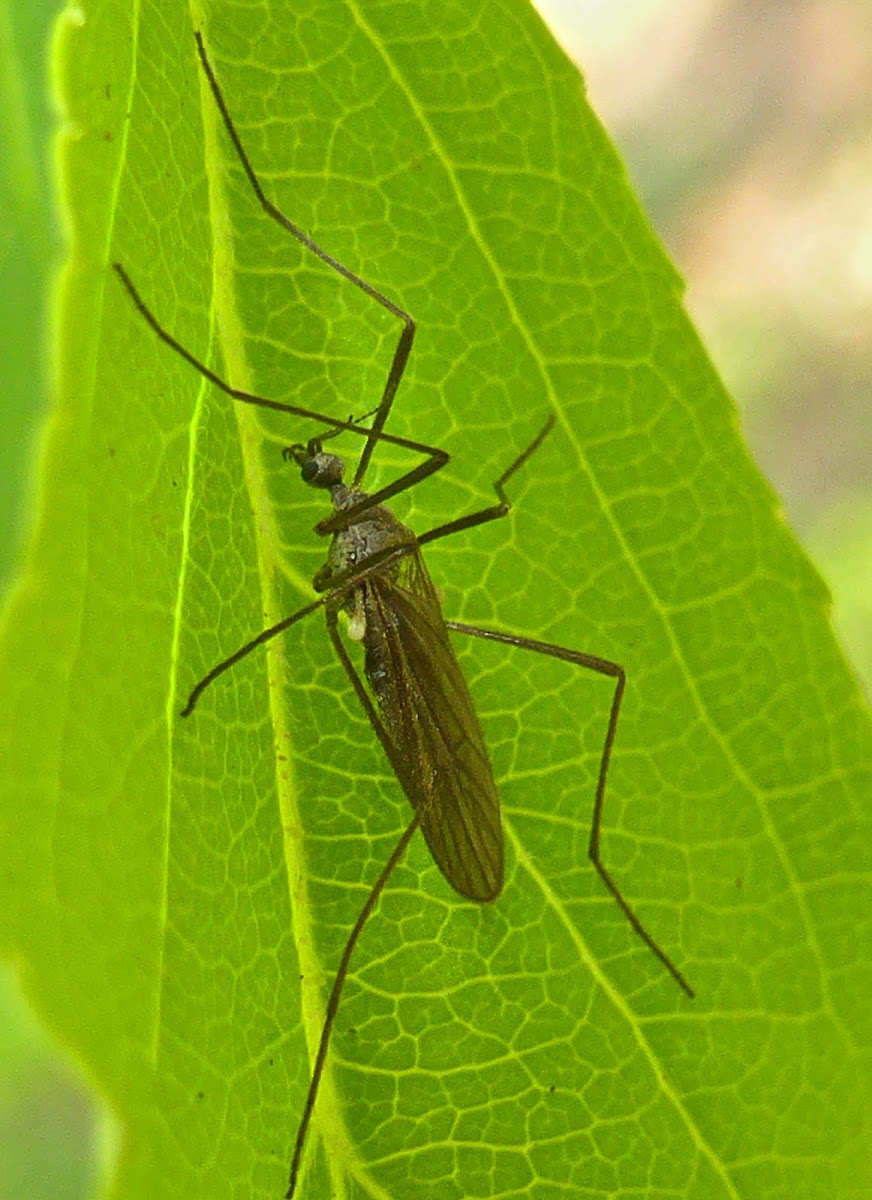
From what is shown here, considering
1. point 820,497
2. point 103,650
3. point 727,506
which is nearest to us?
point 103,650

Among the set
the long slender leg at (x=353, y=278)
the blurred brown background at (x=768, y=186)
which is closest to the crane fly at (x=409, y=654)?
the long slender leg at (x=353, y=278)

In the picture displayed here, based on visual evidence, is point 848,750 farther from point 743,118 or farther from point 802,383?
point 743,118

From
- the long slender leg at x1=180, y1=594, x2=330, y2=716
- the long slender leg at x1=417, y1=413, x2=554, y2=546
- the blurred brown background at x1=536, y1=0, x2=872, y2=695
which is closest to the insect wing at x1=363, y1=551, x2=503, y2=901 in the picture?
the long slender leg at x1=417, y1=413, x2=554, y2=546

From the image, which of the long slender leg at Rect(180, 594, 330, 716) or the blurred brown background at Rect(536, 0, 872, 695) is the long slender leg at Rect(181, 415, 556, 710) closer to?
the long slender leg at Rect(180, 594, 330, 716)

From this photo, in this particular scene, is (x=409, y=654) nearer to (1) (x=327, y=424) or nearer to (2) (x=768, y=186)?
(1) (x=327, y=424)

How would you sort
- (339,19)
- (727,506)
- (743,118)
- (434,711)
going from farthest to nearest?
(743,118)
(434,711)
(727,506)
(339,19)

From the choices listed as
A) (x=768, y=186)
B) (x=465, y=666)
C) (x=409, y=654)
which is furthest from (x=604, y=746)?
(x=768, y=186)

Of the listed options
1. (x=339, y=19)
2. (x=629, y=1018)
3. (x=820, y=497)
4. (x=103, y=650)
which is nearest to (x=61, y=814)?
(x=103, y=650)
